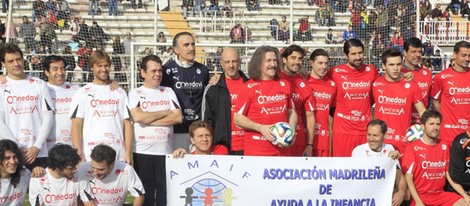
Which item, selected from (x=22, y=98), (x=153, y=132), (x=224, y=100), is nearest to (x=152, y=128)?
(x=153, y=132)

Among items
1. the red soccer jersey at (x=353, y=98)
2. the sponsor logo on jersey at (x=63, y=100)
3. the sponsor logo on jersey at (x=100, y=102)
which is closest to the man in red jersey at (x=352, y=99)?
the red soccer jersey at (x=353, y=98)

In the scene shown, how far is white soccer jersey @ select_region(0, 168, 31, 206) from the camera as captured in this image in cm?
830

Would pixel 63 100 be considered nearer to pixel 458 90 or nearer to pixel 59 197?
pixel 59 197

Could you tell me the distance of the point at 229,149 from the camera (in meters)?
9.27

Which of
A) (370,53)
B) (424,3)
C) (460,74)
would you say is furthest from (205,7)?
(460,74)

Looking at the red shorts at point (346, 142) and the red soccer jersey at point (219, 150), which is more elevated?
the red soccer jersey at point (219, 150)

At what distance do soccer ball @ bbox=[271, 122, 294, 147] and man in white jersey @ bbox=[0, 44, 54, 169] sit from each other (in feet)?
8.01

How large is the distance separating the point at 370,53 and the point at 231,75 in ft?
36.9

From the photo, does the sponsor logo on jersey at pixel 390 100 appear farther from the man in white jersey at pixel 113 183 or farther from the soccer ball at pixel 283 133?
the man in white jersey at pixel 113 183

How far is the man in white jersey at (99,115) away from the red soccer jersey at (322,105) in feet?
7.31

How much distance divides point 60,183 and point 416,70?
15.3 feet

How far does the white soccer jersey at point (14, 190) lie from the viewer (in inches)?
327

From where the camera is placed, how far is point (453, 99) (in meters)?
10.5

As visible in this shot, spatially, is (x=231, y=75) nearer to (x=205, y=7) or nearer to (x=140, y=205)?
(x=140, y=205)
